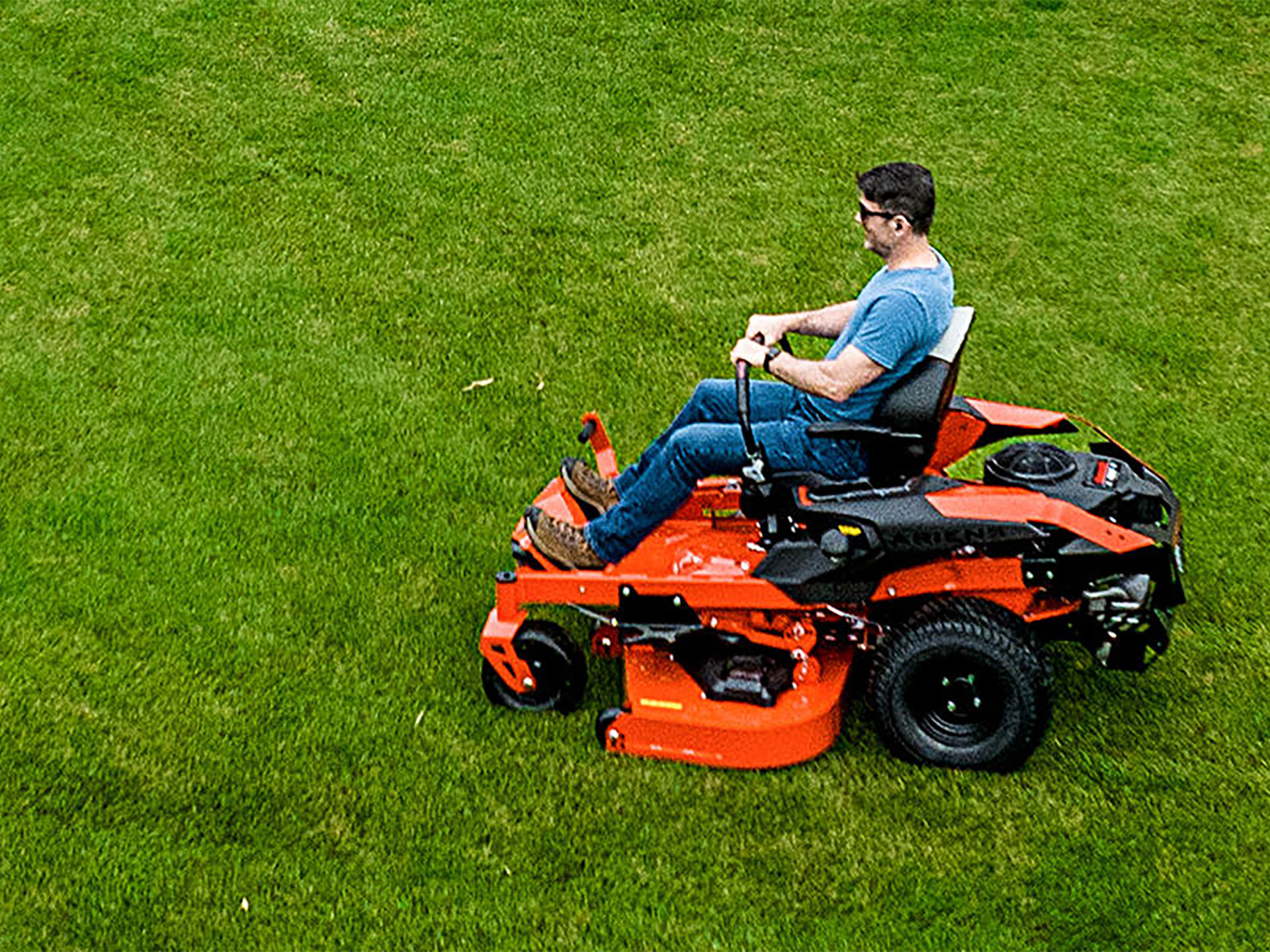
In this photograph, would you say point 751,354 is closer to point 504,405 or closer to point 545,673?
point 545,673

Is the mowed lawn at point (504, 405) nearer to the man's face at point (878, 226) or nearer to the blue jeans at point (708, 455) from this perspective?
the blue jeans at point (708, 455)

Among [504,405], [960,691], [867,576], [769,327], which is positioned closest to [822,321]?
[769,327]

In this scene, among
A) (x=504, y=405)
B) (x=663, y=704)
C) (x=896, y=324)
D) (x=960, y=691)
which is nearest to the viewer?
(x=896, y=324)

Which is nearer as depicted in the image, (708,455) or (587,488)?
(708,455)

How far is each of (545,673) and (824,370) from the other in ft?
4.62

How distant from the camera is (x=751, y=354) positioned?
456 centimetres

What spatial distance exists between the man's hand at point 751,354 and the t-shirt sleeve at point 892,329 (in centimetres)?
32

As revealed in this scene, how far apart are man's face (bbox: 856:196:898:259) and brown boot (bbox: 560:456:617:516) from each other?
1.31 metres

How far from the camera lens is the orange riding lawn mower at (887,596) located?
4.46 m

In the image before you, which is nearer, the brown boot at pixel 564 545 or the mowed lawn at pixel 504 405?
the mowed lawn at pixel 504 405

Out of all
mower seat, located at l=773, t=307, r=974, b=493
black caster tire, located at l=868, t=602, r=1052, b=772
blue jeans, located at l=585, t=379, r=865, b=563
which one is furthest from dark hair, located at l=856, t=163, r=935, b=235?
black caster tire, located at l=868, t=602, r=1052, b=772

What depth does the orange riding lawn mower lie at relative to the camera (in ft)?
14.6

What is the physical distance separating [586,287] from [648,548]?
2.77 m

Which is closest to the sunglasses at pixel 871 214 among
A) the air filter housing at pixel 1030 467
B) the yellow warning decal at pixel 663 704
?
the air filter housing at pixel 1030 467
